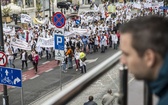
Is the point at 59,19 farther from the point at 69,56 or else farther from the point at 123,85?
the point at 123,85

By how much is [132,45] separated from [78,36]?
77.8ft

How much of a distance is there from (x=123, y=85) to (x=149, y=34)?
32.8 inches

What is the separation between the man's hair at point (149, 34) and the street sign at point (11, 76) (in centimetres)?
906

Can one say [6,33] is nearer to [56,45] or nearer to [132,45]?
[56,45]

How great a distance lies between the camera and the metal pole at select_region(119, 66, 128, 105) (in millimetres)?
2131

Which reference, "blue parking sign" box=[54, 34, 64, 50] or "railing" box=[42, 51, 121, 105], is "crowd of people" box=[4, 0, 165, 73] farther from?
"railing" box=[42, 51, 121, 105]

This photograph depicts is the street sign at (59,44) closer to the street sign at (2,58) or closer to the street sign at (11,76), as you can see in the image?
the street sign at (2,58)

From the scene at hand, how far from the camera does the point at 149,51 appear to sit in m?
1.36

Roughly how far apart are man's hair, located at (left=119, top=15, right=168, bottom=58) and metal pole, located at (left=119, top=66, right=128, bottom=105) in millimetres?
696

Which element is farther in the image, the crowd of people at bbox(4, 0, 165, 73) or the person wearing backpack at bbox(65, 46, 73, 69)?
the person wearing backpack at bbox(65, 46, 73, 69)

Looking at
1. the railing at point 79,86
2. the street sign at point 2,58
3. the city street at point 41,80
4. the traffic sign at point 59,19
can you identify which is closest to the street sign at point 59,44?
the traffic sign at point 59,19

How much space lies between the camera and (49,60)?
75.2 ft

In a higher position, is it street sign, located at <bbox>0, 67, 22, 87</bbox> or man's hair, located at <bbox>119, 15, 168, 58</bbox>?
man's hair, located at <bbox>119, 15, 168, 58</bbox>

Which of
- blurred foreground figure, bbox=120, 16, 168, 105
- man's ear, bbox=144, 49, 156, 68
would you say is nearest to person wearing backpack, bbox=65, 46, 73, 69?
blurred foreground figure, bbox=120, 16, 168, 105
